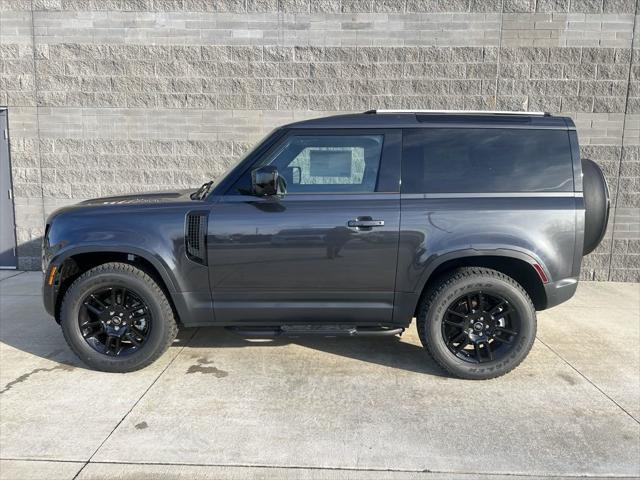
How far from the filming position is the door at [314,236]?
370 centimetres

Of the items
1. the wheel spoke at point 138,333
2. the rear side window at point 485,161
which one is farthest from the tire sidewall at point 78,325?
the rear side window at point 485,161

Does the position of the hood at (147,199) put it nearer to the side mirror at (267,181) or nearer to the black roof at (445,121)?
the side mirror at (267,181)

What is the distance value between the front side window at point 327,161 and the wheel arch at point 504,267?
2.80ft

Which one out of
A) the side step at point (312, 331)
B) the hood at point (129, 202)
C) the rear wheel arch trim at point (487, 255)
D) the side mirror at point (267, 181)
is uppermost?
the side mirror at point (267, 181)

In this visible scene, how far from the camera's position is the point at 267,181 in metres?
3.55

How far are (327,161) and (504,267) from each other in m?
1.64

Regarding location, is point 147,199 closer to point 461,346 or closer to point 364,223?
point 364,223

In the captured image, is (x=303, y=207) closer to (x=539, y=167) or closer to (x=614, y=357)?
(x=539, y=167)

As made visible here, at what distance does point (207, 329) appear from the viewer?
16.2 ft

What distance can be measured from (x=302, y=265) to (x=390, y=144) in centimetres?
115

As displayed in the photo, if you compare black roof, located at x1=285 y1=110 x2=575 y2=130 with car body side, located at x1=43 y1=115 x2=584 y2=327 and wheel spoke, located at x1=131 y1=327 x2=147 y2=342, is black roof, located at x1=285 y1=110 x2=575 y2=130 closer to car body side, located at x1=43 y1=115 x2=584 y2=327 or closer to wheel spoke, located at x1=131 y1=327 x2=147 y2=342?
car body side, located at x1=43 y1=115 x2=584 y2=327

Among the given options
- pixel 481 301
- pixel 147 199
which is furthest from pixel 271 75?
pixel 481 301

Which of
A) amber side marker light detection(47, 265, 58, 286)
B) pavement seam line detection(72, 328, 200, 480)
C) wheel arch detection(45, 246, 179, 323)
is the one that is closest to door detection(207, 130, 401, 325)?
wheel arch detection(45, 246, 179, 323)

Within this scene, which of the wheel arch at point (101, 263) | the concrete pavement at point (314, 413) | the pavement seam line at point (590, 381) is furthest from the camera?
the wheel arch at point (101, 263)
